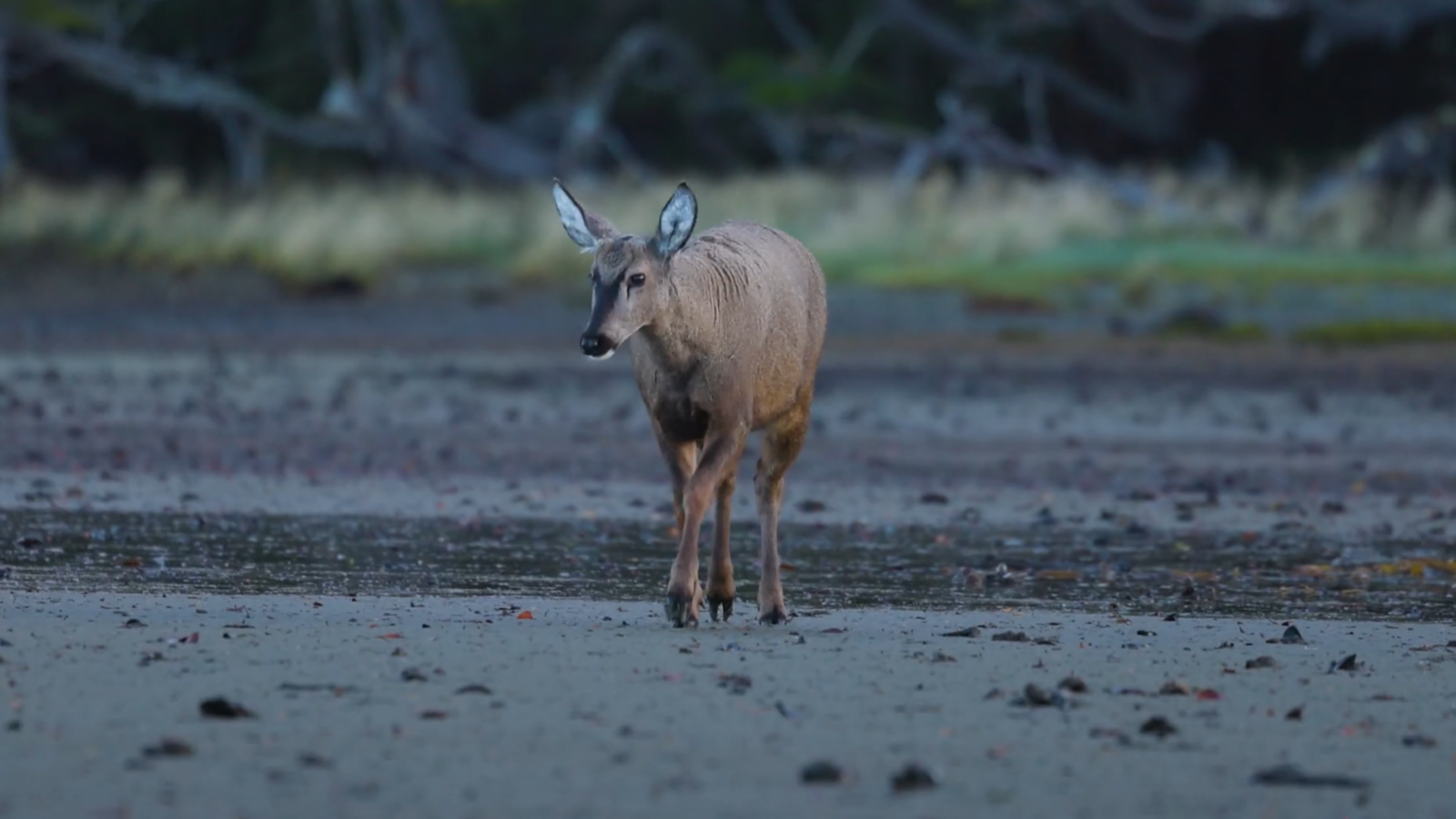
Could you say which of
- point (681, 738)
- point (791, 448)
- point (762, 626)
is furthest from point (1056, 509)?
point (681, 738)

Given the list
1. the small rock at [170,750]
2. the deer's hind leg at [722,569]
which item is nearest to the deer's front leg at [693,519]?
the deer's hind leg at [722,569]

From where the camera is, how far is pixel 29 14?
3416cm

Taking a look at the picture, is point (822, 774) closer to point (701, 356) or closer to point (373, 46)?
point (701, 356)

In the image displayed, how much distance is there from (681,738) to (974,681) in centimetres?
122

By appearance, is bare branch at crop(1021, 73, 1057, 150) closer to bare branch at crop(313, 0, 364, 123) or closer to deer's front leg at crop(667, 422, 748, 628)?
bare branch at crop(313, 0, 364, 123)

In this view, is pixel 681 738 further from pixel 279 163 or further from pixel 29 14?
pixel 279 163

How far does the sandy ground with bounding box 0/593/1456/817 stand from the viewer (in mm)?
5352

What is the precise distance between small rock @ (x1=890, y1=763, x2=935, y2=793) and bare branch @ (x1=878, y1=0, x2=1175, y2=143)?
3155 cm

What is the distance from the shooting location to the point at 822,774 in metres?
5.52

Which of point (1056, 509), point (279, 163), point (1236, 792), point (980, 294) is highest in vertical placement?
point (279, 163)

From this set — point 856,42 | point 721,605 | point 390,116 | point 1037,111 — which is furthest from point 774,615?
point 856,42

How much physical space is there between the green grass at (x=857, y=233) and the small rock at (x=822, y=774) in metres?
19.0

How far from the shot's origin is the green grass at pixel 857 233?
25.5 meters

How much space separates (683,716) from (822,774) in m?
0.75
